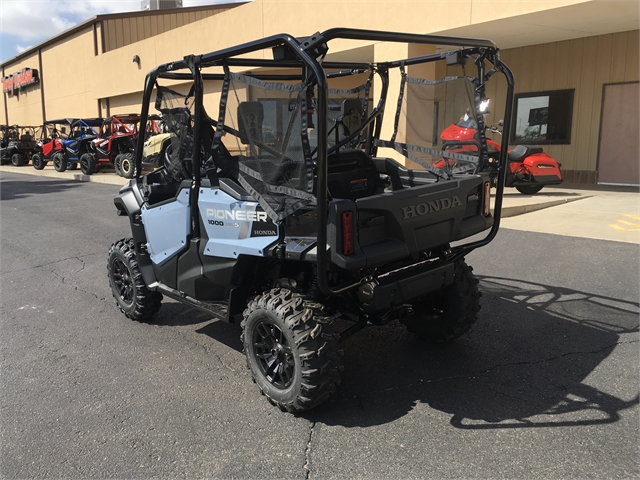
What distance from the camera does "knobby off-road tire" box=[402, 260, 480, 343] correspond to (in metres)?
4.03

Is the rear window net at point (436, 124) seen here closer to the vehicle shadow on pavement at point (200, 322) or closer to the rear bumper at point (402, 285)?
the rear bumper at point (402, 285)

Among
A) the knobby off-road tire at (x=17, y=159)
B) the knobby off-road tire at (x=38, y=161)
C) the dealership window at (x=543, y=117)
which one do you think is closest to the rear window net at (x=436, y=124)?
the dealership window at (x=543, y=117)

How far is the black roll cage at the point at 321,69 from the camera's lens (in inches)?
108

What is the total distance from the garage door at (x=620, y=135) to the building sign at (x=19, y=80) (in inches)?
1267

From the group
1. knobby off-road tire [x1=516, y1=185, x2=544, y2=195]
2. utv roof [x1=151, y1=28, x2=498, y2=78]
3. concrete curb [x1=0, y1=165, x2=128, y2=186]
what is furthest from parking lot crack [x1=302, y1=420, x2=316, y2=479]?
concrete curb [x1=0, y1=165, x2=128, y2=186]

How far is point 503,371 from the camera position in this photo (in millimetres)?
3777

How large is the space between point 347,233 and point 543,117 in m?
13.0

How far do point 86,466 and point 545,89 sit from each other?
14.1m

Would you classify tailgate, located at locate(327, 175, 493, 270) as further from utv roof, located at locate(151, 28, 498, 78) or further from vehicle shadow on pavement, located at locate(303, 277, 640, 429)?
vehicle shadow on pavement, located at locate(303, 277, 640, 429)

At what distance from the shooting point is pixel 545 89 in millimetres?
13961

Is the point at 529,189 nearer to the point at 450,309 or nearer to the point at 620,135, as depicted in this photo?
the point at 620,135

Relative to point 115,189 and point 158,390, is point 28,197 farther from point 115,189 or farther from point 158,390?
point 158,390

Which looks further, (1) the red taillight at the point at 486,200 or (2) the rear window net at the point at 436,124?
(2) the rear window net at the point at 436,124

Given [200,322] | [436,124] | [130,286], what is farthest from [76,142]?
[436,124]
